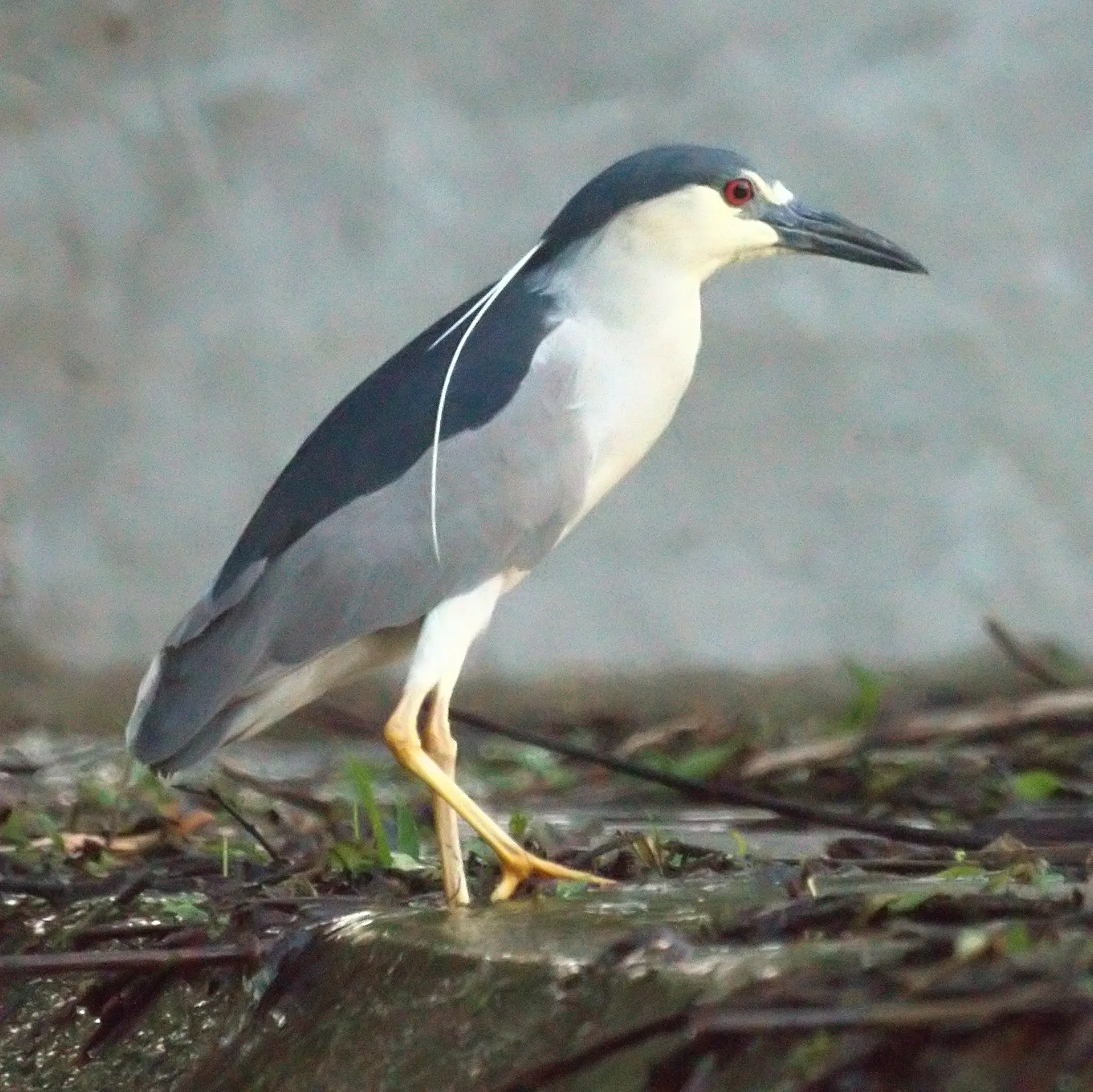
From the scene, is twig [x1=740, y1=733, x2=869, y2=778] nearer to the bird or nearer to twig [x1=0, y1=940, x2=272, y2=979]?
the bird

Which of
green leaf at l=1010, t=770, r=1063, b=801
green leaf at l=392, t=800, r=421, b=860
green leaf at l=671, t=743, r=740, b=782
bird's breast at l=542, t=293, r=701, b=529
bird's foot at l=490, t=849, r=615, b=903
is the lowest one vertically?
green leaf at l=1010, t=770, r=1063, b=801

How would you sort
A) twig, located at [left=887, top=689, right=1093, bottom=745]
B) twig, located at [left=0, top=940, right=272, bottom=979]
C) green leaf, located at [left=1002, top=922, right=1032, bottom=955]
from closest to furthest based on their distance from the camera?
green leaf, located at [left=1002, top=922, right=1032, bottom=955] → twig, located at [left=0, top=940, right=272, bottom=979] → twig, located at [left=887, top=689, right=1093, bottom=745]

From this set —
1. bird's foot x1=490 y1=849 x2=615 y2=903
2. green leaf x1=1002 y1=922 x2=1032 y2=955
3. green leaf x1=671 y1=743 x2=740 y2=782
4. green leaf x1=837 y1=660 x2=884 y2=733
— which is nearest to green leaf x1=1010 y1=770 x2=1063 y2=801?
green leaf x1=671 y1=743 x2=740 y2=782

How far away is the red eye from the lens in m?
3.52

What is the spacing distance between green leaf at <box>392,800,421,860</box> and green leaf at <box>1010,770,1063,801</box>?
1.22 meters

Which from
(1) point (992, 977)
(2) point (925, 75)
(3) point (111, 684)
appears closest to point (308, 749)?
(3) point (111, 684)

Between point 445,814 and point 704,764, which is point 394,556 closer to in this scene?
point 445,814

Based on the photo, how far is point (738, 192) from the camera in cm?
353

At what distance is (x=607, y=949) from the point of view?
6.67ft

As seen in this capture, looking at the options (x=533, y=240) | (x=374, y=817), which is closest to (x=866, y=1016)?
(x=374, y=817)

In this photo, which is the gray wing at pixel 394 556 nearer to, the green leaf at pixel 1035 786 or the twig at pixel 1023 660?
the green leaf at pixel 1035 786

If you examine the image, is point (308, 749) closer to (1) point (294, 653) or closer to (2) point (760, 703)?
(2) point (760, 703)

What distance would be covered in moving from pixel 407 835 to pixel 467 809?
1.01 ft

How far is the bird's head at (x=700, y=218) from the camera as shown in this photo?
3.42 meters
